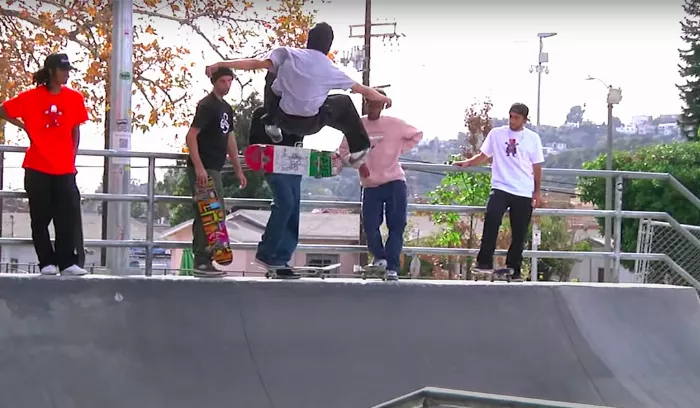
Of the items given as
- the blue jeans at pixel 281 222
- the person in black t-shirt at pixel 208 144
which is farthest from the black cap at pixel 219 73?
the blue jeans at pixel 281 222

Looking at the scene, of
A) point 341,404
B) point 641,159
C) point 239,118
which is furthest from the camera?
point 641,159

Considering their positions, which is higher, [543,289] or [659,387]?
[543,289]

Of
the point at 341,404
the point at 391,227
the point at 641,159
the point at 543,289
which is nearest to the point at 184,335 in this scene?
the point at 341,404

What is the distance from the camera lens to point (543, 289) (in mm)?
6250

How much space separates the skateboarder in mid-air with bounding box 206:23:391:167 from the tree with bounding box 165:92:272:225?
59 centimetres

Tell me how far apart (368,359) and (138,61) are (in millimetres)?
10068

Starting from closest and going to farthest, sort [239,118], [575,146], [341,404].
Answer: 1. [341,404]
2. [239,118]
3. [575,146]

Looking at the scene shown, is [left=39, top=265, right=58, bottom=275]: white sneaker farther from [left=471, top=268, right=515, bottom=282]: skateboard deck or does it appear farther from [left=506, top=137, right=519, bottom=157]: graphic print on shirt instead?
[left=506, top=137, right=519, bottom=157]: graphic print on shirt

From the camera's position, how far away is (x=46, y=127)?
18.4 feet

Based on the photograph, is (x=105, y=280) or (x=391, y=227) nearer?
(x=105, y=280)

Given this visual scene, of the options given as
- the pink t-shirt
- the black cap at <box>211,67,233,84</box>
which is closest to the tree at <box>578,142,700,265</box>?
the pink t-shirt

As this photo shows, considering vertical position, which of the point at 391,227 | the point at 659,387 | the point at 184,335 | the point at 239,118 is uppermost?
the point at 239,118

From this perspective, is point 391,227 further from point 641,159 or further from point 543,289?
point 641,159

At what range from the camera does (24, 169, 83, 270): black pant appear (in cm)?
562
